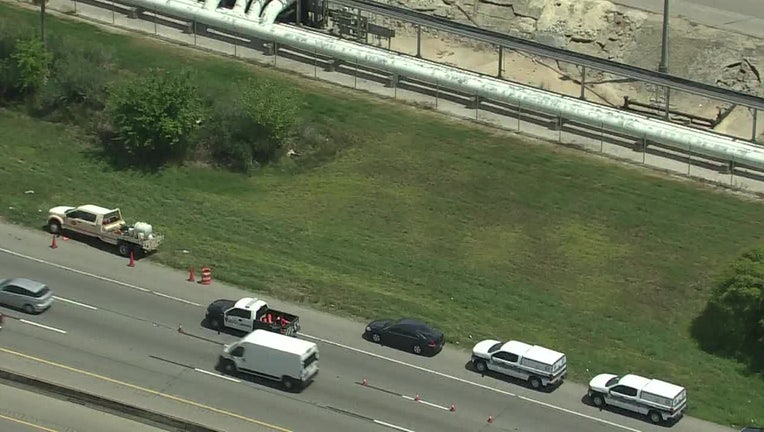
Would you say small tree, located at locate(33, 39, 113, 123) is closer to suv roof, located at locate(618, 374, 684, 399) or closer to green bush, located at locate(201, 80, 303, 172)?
green bush, located at locate(201, 80, 303, 172)

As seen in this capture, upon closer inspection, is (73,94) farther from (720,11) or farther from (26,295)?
(720,11)

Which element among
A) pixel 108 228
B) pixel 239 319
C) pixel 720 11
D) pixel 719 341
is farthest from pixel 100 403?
pixel 720 11

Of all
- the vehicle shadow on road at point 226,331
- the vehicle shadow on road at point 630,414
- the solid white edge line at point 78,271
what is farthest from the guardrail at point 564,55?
the vehicle shadow on road at point 226,331

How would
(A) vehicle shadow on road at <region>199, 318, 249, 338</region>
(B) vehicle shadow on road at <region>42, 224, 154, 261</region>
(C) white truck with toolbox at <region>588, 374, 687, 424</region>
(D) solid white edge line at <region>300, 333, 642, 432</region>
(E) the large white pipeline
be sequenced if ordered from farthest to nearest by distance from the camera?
(E) the large white pipeline < (B) vehicle shadow on road at <region>42, 224, 154, 261</region> < (A) vehicle shadow on road at <region>199, 318, 249, 338</region> < (D) solid white edge line at <region>300, 333, 642, 432</region> < (C) white truck with toolbox at <region>588, 374, 687, 424</region>

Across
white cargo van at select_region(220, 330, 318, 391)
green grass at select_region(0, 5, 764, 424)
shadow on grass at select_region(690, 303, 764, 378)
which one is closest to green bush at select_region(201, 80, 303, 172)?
green grass at select_region(0, 5, 764, 424)

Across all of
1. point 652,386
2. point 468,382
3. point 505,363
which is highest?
point 505,363

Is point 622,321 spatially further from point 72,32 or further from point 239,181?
point 72,32

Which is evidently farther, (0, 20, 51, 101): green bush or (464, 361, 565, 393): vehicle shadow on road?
(0, 20, 51, 101): green bush
